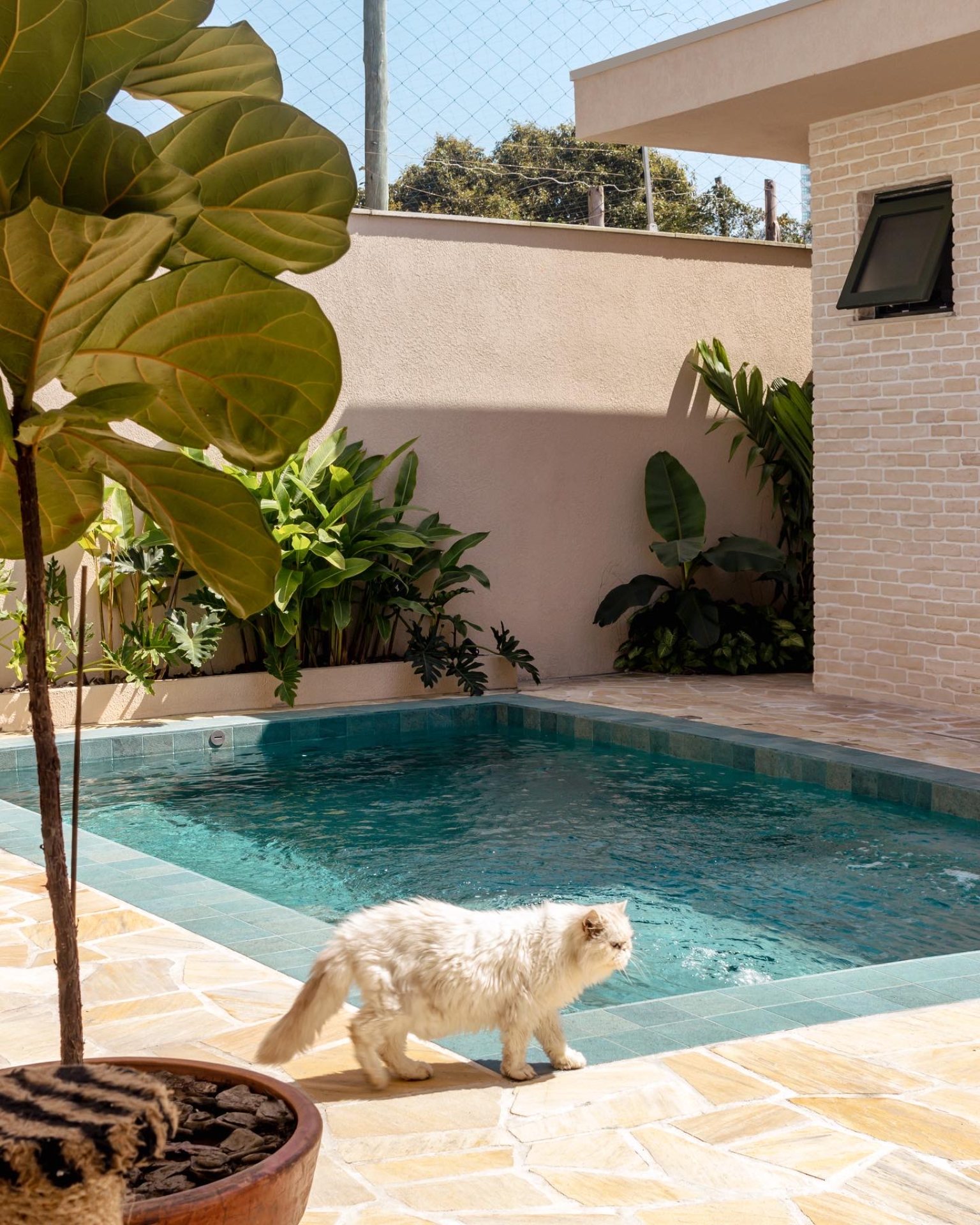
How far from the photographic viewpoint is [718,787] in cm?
780

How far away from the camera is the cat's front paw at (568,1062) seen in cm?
346

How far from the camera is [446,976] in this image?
10.7 feet

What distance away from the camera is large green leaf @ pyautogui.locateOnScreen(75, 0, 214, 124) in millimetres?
1830

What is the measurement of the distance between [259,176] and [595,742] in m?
7.41

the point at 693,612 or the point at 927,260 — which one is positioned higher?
the point at 927,260

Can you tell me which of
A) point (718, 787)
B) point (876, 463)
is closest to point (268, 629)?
point (718, 787)

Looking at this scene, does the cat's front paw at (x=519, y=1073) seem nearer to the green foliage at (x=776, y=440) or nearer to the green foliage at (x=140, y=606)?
the green foliage at (x=140, y=606)

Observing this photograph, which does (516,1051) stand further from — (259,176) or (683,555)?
(683,555)

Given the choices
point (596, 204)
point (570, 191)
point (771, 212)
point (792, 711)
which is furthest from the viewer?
point (570, 191)

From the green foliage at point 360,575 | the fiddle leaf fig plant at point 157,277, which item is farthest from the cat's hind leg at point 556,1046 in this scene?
the green foliage at point 360,575

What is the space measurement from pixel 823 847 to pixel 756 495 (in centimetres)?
591

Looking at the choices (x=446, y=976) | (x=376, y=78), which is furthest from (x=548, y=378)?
(x=446, y=976)

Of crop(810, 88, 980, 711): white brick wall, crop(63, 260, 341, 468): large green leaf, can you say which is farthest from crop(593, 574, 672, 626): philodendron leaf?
crop(63, 260, 341, 468): large green leaf

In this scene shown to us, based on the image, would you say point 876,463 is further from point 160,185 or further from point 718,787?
point 160,185
